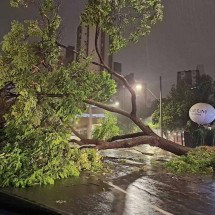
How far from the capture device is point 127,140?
42.9 ft

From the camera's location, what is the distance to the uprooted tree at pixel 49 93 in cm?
941

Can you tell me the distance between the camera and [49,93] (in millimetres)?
11016

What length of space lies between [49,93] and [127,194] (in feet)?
16.3

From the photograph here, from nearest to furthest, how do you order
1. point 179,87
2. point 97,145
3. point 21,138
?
point 21,138, point 97,145, point 179,87

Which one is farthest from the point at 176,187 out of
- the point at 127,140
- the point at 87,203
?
the point at 127,140

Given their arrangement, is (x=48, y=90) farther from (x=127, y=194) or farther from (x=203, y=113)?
(x=203, y=113)

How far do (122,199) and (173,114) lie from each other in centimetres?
2513

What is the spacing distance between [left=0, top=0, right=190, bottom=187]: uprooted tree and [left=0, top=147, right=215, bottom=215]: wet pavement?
829 mm

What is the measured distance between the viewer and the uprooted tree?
30.9ft

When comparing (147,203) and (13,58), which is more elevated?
(13,58)

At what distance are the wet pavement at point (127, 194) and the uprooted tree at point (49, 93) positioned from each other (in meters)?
0.83

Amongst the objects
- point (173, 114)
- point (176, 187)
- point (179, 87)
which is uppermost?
point (179, 87)

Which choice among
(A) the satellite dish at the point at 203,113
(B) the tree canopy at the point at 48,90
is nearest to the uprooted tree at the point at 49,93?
(B) the tree canopy at the point at 48,90

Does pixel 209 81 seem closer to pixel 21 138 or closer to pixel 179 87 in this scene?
pixel 179 87
